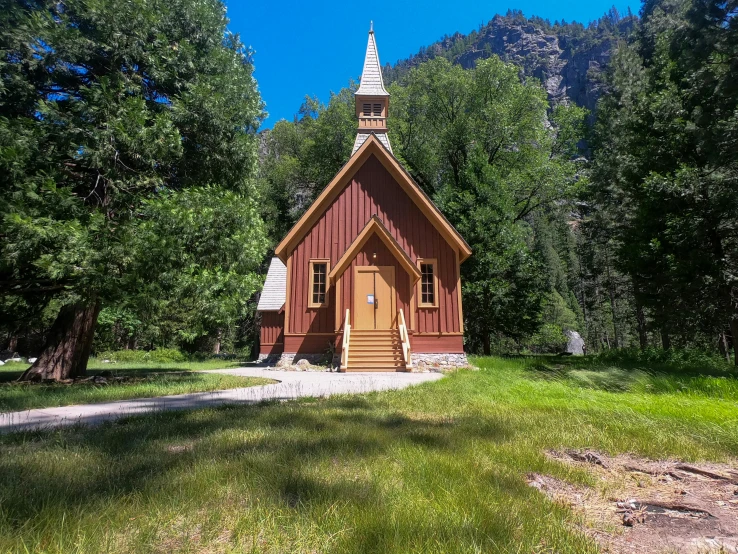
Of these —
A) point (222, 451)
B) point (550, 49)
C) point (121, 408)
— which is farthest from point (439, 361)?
point (550, 49)

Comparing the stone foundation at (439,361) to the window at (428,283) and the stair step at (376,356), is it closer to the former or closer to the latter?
the stair step at (376,356)

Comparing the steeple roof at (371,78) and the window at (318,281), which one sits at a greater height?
the steeple roof at (371,78)

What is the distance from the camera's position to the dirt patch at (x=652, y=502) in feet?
6.25

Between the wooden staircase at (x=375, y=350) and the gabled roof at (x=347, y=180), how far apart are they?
13.6 feet

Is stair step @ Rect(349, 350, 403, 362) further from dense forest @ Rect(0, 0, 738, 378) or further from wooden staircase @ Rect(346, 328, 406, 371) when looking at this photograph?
dense forest @ Rect(0, 0, 738, 378)

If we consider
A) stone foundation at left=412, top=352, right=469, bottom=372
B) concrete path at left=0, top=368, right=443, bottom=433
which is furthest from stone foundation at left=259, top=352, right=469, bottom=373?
concrete path at left=0, top=368, right=443, bottom=433

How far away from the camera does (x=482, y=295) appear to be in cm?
2028

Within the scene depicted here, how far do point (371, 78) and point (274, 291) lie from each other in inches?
479

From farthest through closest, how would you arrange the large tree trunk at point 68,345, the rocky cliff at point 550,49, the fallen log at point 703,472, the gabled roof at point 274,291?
1. the rocky cliff at point 550,49
2. the gabled roof at point 274,291
3. the large tree trunk at point 68,345
4. the fallen log at point 703,472

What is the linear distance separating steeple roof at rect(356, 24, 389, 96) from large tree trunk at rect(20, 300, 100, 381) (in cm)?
1526

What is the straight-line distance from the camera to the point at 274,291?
22.2 metres

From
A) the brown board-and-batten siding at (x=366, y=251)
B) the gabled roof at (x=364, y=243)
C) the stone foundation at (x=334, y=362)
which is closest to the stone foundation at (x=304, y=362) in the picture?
the stone foundation at (x=334, y=362)

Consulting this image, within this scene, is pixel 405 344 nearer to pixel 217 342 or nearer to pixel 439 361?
pixel 439 361

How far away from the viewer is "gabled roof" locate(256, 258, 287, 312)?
21156mm
